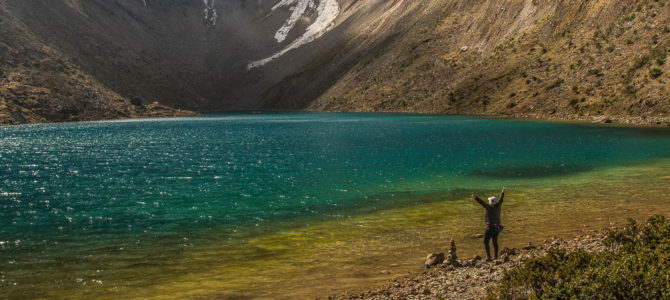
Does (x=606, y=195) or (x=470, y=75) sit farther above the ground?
(x=470, y=75)

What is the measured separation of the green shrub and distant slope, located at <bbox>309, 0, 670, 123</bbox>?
219 feet

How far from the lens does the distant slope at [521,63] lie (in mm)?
80188

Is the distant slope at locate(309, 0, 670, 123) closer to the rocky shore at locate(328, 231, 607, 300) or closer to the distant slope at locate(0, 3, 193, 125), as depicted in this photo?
the rocky shore at locate(328, 231, 607, 300)

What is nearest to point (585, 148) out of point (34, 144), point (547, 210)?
point (547, 210)

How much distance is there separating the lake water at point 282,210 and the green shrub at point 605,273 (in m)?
4.58

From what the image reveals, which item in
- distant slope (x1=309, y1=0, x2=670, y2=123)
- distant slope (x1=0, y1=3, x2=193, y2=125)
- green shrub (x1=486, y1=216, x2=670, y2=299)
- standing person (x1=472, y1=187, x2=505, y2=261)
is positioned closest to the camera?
green shrub (x1=486, y1=216, x2=670, y2=299)

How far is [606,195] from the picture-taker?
26156 mm

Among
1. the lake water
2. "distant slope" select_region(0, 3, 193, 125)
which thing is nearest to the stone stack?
the lake water

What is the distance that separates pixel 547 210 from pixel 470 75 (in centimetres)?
10056

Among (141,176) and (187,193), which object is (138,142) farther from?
(187,193)

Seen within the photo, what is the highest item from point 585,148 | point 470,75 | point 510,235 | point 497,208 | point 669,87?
point 470,75

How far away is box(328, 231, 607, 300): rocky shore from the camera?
13320mm

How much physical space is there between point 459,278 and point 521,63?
334 ft

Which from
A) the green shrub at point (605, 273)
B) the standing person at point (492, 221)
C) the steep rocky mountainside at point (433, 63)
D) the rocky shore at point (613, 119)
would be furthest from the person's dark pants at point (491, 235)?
the steep rocky mountainside at point (433, 63)
